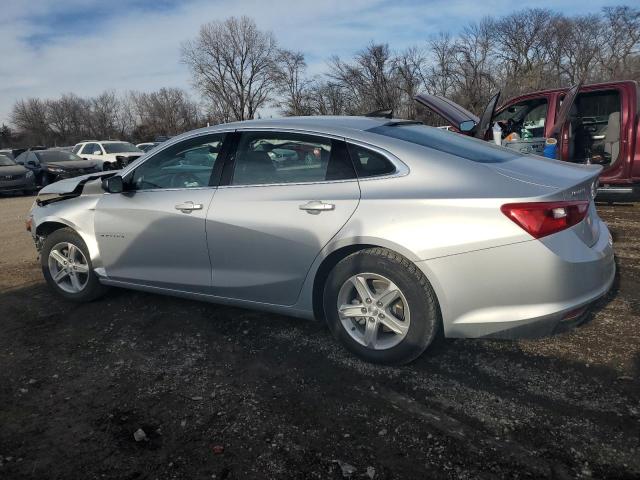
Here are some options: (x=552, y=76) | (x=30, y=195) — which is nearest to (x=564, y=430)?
(x=30, y=195)

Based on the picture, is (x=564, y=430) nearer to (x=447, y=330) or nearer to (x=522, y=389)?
(x=522, y=389)

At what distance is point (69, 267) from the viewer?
4535mm

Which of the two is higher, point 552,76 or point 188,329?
point 552,76

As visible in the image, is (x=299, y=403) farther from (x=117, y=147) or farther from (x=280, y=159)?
(x=117, y=147)

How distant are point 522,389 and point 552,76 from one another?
187 ft

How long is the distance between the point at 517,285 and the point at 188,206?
2344 millimetres

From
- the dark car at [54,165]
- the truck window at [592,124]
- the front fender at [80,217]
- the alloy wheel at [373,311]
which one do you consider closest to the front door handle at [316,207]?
the alloy wheel at [373,311]

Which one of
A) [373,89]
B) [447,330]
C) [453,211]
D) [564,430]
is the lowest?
[564,430]

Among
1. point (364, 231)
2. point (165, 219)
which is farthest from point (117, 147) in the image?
point (364, 231)

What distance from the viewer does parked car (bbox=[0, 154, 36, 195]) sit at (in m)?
15.8

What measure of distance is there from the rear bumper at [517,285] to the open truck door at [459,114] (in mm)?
3956

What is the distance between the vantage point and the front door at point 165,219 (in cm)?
373

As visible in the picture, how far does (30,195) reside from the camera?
17406 millimetres

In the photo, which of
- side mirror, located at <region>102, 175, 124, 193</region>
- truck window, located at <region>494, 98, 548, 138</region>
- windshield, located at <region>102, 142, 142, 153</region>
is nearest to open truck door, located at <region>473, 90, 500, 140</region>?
truck window, located at <region>494, 98, 548, 138</region>
